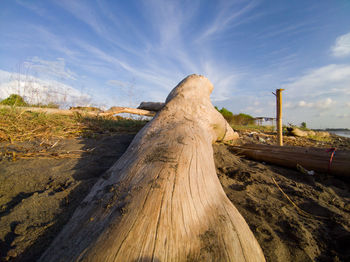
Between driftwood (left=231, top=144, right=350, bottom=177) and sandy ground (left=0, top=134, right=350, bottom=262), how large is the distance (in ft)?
0.51

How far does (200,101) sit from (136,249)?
9.29 ft

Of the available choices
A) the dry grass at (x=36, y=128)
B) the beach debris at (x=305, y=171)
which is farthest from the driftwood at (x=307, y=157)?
the dry grass at (x=36, y=128)

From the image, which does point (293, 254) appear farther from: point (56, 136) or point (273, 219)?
point (56, 136)

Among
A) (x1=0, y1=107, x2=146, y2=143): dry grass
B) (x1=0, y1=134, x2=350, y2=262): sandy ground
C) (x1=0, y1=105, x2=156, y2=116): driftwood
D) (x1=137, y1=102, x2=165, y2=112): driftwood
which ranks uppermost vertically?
(x1=137, y1=102, x2=165, y2=112): driftwood

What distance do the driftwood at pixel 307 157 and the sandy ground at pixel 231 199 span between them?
6.1 inches

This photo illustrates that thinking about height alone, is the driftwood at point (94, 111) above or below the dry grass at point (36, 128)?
above

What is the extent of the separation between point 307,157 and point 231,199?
1.89 m

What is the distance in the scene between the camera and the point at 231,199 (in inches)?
66.9

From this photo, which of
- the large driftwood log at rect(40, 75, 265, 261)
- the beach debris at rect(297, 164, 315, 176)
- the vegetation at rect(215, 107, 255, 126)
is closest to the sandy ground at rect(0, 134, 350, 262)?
the beach debris at rect(297, 164, 315, 176)

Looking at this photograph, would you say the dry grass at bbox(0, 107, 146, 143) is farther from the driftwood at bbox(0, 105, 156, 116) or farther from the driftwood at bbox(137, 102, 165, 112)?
the driftwood at bbox(137, 102, 165, 112)

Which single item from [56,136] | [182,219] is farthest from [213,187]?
[56,136]

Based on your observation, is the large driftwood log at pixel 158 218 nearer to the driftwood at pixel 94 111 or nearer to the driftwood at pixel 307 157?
the driftwood at pixel 307 157

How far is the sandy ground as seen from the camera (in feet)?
3.67

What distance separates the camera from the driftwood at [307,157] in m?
2.44
